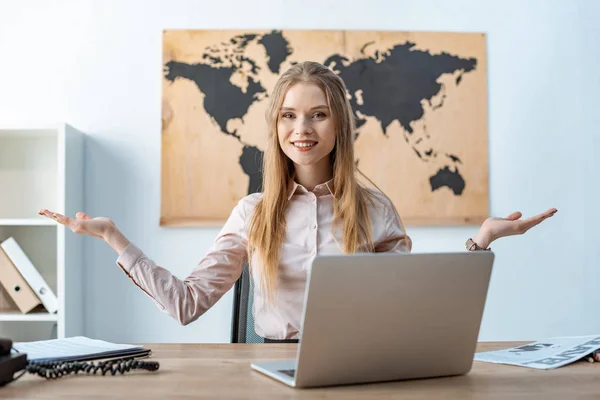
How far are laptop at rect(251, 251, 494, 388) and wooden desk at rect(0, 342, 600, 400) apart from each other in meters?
0.03

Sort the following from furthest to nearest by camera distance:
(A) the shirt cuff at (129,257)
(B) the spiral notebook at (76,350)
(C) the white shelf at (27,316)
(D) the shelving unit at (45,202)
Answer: (D) the shelving unit at (45,202)
(C) the white shelf at (27,316)
(A) the shirt cuff at (129,257)
(B) the spiral notebook at (76,350)

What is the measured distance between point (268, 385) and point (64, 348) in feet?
1.54

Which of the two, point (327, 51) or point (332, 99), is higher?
point (327, 51)

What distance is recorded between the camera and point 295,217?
75.5 inches

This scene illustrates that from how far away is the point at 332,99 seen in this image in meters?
1.88

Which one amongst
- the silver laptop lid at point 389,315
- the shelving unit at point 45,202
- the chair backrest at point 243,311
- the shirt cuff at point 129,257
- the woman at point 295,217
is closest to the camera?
the silver laptop lid at point 389,315

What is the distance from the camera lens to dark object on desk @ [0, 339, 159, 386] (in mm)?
1057

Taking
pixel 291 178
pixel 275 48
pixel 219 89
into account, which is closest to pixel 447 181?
pixel 275 48

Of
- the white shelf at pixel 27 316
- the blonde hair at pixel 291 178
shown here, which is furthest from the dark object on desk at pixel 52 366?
the white shelf at pixel 27 316

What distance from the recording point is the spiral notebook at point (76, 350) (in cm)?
120

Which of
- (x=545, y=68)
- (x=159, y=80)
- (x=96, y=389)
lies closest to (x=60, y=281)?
(x=159, y=80)

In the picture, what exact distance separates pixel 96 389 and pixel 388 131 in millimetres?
2377

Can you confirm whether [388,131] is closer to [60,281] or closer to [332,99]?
[332,99]

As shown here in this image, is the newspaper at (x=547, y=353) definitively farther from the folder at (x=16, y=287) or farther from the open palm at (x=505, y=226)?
the folder at (x=16, y=287)
